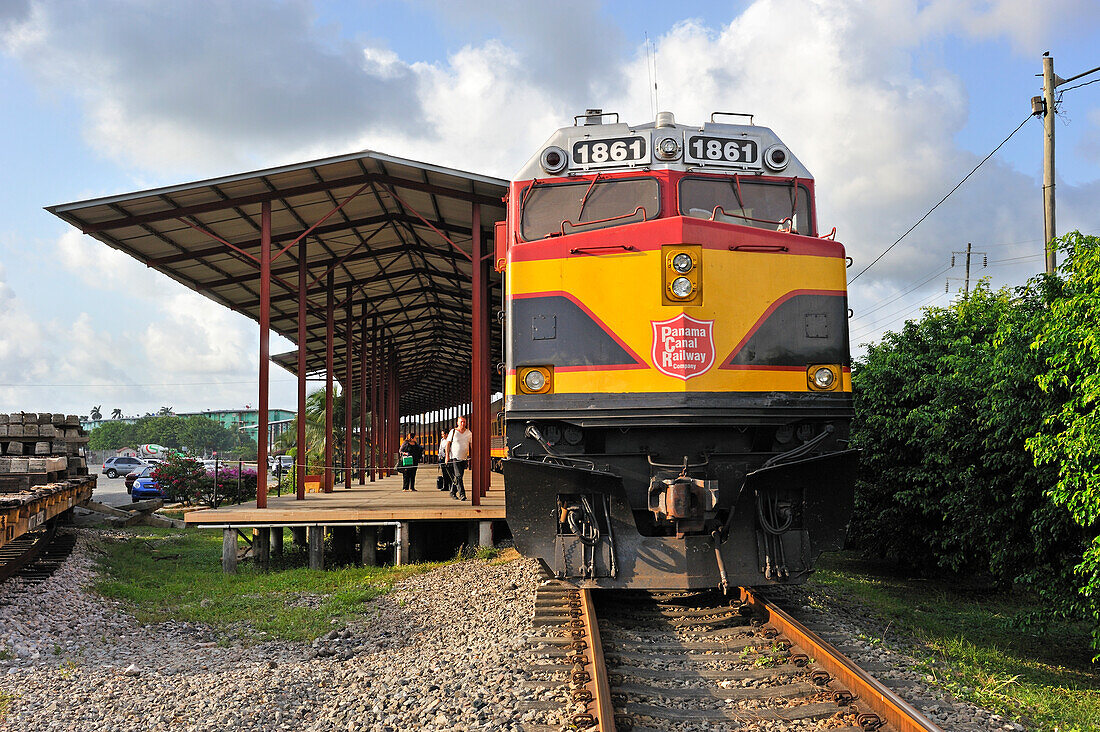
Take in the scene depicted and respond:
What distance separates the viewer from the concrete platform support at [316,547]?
1213 centimetres

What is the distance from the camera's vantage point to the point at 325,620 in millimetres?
8258

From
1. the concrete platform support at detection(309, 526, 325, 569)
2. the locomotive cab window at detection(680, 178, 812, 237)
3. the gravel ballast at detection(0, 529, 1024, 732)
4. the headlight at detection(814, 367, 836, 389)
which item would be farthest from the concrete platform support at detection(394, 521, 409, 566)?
the headlight at detection(814, 367, 836, 389)

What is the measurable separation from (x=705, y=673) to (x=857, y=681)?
105 centimetres

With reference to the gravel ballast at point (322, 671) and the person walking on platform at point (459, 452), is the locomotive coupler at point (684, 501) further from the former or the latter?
the person walking on platform at point (459, 452)

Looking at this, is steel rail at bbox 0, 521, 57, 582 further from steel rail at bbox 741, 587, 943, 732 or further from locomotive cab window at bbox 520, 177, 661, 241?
steel rail at bbox 741, 587, 943, 732

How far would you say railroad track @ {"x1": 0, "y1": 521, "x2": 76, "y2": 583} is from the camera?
10.6 m

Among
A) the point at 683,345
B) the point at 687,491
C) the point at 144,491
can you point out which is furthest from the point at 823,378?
the point at 144,491

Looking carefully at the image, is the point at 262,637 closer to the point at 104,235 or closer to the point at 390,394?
the point at 104,235

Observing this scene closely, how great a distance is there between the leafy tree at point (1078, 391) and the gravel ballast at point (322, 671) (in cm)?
198

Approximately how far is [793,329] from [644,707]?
3.24 meters

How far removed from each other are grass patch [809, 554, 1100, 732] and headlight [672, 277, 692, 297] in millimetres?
3129

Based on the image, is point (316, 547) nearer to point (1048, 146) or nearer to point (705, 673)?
point (705, 673)

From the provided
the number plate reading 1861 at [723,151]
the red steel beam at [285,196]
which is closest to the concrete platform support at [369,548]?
the red steel beam at [285,196]

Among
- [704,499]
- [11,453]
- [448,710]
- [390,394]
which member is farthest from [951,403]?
[390,394]
